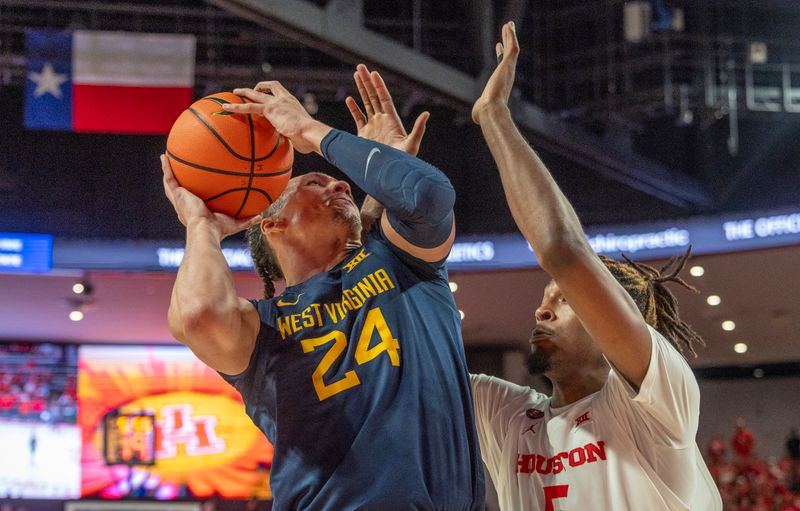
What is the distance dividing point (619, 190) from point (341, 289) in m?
9.50

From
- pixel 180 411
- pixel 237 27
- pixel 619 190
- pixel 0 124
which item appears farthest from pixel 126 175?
pixel 619 190

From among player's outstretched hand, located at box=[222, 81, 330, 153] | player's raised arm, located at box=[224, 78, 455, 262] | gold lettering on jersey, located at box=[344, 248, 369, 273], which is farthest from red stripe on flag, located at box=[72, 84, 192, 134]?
gold lettering on jersey, located at box=[344, 248, 369, 273]

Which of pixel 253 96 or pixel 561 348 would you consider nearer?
pixel 253 96

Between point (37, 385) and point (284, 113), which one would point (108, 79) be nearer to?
point (37, 385)

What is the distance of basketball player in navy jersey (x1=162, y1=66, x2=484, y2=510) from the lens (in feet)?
8.30

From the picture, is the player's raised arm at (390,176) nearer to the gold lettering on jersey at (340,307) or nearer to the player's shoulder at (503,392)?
the gold lettering on jersey at (340,307)

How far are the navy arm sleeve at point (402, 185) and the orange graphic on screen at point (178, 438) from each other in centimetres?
1086


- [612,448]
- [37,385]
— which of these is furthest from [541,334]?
[37,385]

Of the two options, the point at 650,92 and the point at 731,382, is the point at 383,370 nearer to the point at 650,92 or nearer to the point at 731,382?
the point at 650,92

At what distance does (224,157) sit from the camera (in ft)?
9.84

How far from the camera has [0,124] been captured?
11180 millimetres

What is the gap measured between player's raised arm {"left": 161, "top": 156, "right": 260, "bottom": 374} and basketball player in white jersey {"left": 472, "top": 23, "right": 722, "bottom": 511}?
2.51 feet

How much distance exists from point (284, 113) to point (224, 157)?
236mm

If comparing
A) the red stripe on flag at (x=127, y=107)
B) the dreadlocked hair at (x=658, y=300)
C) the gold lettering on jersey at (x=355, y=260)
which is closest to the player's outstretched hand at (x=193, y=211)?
the gold lettering on jersey at (x=355, y=260)
